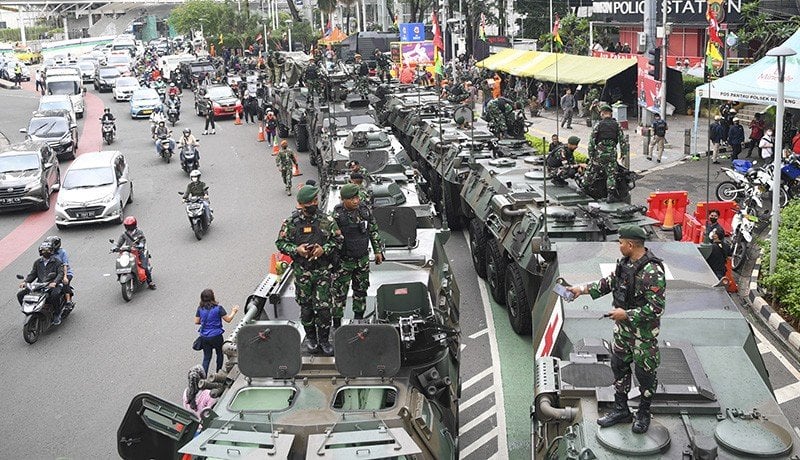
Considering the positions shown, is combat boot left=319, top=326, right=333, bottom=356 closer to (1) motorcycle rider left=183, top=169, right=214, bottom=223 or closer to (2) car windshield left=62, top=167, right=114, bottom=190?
(1) motorcycle rider left=183, top=169, right=214, bottom=223

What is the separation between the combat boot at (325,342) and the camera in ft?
27.2

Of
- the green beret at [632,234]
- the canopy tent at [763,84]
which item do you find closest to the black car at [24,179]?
the canopy tent at [763,84]

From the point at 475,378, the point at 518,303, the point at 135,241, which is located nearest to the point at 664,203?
the point at 518,303

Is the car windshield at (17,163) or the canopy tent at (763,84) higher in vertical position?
the canopy tent at (763,84)

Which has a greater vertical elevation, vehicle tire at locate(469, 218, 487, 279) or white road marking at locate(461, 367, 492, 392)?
vehicle tire at locate(469, 218, 487, 279)

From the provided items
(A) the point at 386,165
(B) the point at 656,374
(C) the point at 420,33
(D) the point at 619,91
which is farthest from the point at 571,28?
(B) the point at 656,374

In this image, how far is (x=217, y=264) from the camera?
1755 centimetres

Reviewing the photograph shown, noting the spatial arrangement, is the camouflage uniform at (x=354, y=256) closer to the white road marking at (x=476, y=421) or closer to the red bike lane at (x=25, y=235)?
the white road marking at (x=476, y=421)

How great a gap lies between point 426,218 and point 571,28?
104 feet

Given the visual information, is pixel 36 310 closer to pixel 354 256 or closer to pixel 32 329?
pixel 32 329

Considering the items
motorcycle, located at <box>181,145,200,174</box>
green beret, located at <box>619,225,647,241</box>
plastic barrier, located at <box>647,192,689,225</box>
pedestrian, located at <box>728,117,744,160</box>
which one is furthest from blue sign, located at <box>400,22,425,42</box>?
green beret, located at <box>619,225,647,241</box>

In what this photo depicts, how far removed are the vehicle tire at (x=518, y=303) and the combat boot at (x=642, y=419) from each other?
219 inches

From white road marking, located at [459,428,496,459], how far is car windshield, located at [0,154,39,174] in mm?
16360

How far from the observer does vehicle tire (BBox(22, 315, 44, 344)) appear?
13.9m
